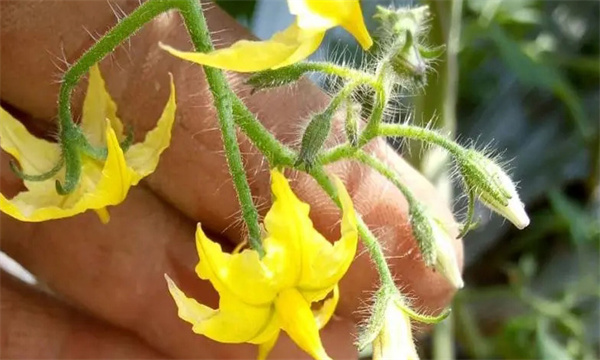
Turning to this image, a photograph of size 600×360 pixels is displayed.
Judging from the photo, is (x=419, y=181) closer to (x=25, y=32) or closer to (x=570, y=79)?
(x=25, y=32)

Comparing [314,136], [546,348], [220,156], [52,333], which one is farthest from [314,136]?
[546,348]

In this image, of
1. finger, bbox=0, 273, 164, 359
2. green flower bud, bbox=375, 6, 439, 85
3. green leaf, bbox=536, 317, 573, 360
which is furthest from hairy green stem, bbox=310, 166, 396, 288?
green leaf, bbox=536, 317, 573, 360

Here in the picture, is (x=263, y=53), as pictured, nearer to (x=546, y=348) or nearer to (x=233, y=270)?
(x=233, y=270)

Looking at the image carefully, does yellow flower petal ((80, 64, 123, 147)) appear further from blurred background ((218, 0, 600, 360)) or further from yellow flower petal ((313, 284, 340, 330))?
blurred background ((218, 0, 600, 360))

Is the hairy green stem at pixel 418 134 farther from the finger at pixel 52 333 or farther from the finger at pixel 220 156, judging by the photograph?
the finger at pixel 52 333

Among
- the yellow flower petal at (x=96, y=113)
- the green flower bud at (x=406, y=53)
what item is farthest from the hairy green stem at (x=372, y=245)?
the yellow flower petal at (x=96, y=113)

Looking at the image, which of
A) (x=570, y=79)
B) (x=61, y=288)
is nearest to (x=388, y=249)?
(x=61, y=288)
